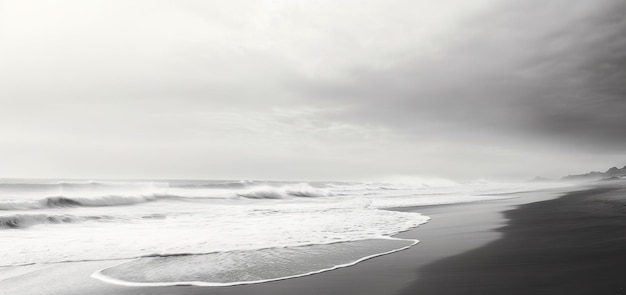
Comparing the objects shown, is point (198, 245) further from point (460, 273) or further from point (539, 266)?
point (539, 266)

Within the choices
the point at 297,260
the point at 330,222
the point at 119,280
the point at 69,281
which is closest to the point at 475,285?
the point at 297,260

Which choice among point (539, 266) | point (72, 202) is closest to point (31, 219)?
point (72, 202)

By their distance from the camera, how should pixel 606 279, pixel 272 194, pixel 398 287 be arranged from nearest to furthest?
pixel 606 279, pixel 398 287, pixel 272 194

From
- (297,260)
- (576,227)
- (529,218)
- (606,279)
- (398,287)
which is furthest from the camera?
(529,218)

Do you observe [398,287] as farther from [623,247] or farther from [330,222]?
[330,222]

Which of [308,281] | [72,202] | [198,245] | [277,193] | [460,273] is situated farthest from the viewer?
[277,193]

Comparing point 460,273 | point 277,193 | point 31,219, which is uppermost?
point 277,193

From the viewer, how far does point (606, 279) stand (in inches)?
179

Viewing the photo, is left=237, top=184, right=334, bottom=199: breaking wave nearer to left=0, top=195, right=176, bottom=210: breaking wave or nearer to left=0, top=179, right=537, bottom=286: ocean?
left=0, top=195, right=176, bottom=210: breaking wave

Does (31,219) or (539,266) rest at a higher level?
(31,219)

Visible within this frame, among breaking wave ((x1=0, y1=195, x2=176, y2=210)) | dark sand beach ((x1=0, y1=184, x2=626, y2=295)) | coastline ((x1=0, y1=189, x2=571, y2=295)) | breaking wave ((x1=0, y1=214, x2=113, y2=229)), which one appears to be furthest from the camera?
breaking wave ((x1=0, y1=195, x2=176, y2=210))

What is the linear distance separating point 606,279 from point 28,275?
825 cm

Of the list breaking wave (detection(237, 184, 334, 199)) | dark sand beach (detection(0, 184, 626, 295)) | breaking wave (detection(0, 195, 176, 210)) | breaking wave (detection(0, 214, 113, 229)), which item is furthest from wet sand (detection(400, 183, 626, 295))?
breaking wave (detection(237, 184, 334, 199))

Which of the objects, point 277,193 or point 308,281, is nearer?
point 308,281
